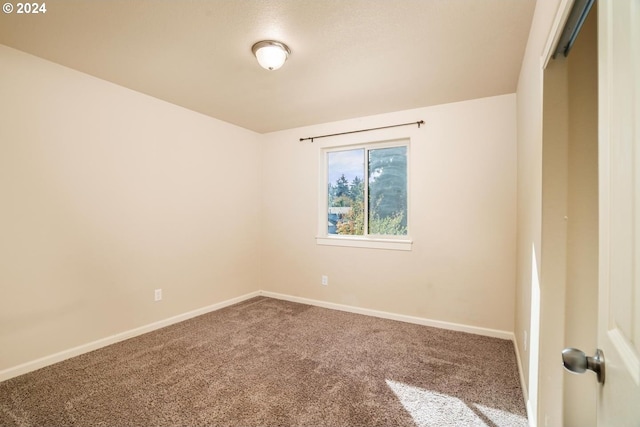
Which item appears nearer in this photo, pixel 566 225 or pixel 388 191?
pixel 566 225

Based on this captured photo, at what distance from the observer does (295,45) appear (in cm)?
215

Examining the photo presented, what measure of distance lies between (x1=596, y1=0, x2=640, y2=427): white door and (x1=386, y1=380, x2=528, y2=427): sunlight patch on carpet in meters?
1.43

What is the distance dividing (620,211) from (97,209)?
131 inches

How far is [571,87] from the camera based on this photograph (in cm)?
145

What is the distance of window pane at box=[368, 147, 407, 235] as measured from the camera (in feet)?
11.8

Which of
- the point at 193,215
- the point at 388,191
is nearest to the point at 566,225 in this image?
the point at 388,191

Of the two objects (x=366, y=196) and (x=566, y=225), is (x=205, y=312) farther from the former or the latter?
(x=566, y=225)

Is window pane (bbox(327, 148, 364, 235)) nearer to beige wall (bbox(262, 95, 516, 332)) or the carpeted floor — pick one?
beige wall (bbox(262, 95, 516, 332))

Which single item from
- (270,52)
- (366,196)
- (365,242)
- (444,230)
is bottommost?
(365,242)

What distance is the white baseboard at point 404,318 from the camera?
2996 millimetres

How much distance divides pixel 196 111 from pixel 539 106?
3.33 meters

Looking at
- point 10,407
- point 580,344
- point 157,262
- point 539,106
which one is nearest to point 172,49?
point 157,262

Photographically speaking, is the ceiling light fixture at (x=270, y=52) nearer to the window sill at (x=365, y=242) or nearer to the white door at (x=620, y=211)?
the white door at (x=620, y=211)

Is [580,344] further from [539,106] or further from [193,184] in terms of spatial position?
[193,184]
